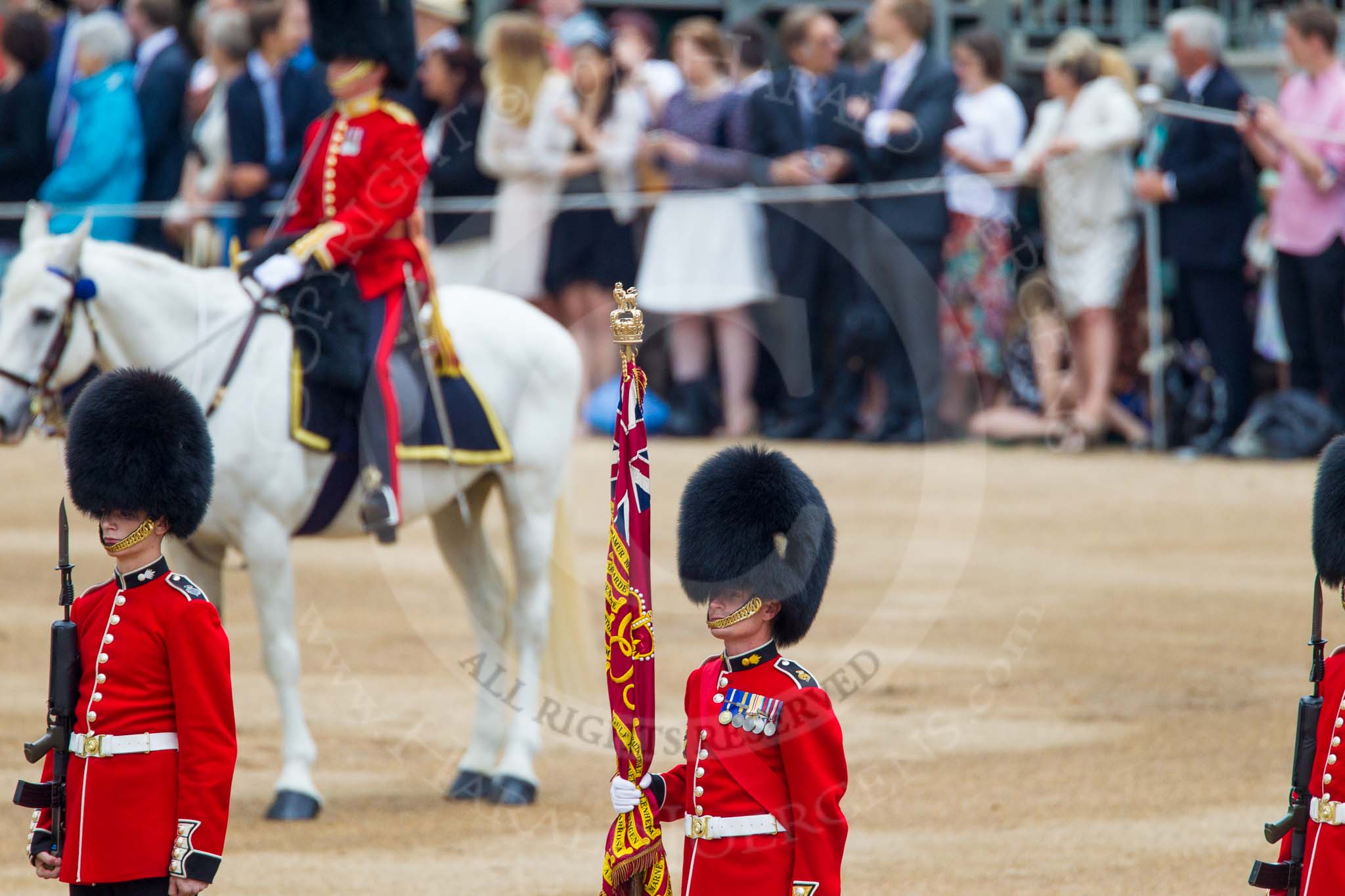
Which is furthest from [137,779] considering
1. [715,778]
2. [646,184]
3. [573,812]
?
[646,184]

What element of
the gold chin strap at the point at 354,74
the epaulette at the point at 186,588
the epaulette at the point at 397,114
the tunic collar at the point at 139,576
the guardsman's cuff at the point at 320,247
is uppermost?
the gold chin strap at the point at 354,74

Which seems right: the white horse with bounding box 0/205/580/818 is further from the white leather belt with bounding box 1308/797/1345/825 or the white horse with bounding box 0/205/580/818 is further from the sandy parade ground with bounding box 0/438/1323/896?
the white leather belt with bounding box 1308/797/1345/825

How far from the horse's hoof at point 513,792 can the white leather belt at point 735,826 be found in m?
2.72

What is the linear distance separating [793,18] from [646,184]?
140cm

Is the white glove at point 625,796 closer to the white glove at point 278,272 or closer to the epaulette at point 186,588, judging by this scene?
the epaulette at point 186,588

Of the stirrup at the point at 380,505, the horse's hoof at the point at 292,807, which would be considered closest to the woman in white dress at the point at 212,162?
the stirrup at the point at 380,505

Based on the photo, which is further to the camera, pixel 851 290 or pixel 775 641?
pixel 851 290

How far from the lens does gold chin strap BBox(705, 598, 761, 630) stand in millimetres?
3695

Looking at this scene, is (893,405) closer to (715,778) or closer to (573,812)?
(573,812)

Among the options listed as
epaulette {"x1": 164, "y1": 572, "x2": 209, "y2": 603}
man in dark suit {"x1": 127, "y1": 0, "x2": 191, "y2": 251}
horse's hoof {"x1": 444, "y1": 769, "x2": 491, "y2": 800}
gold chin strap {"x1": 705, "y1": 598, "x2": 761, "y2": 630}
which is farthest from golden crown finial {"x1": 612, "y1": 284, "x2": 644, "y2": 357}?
man in dark suit {"x1": 127, "y1": 0, "x2": 191, "y2": 251}

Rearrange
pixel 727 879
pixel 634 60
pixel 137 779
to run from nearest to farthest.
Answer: pixel 727 879 < pixel 137 779 < pixel 634 60

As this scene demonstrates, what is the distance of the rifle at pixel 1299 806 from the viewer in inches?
141

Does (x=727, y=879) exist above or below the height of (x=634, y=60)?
below

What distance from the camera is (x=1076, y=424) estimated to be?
1274cm
